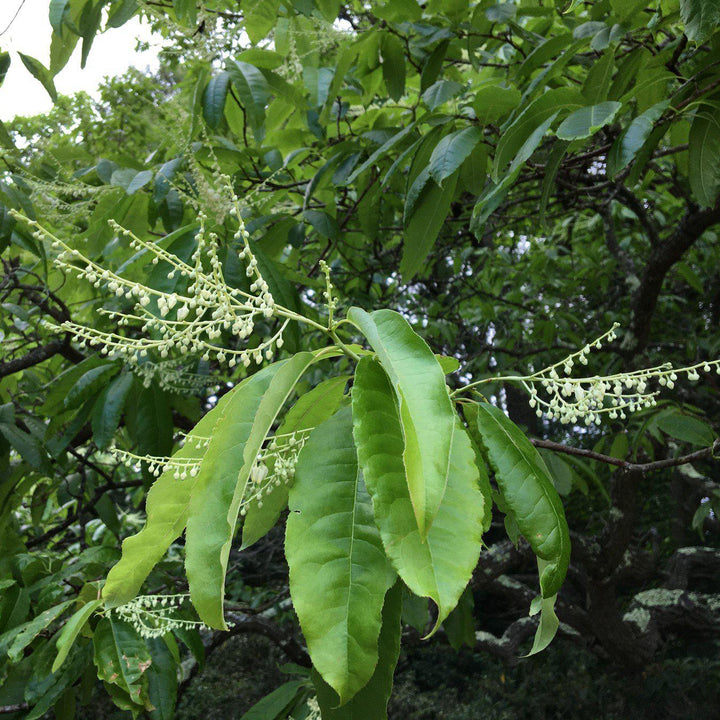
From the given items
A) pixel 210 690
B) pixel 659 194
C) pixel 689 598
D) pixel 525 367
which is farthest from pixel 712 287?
pixel 210 690

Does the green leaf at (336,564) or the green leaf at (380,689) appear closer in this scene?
the green leaf at (336,564)

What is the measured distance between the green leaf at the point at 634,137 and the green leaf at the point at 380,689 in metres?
0.91

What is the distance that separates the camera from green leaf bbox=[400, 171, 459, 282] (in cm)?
150

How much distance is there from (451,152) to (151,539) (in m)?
0.99

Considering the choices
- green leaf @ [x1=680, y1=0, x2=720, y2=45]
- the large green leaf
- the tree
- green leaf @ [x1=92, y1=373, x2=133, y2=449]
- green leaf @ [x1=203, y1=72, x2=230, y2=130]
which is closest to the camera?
the large green leaf

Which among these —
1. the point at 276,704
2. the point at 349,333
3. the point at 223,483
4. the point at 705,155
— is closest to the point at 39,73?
the point at 349,333

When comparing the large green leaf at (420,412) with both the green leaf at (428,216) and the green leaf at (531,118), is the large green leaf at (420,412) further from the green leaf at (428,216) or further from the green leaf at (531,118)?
the green leaf at (428,216)

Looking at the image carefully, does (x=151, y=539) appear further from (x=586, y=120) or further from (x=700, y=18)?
(x=700, y=18)

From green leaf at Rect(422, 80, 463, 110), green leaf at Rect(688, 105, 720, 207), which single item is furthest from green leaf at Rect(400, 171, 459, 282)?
green leaf at Rect(688, 105, 720, 207)

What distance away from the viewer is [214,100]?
1.78 meters

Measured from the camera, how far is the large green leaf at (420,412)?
52 cm

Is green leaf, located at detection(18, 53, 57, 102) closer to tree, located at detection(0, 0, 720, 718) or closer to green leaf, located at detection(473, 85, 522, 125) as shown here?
tree, located at detection(0, 0, 720, 718)

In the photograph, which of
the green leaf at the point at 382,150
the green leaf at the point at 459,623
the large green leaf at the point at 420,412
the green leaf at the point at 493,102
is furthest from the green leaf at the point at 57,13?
the green leaf at the point at 459,623

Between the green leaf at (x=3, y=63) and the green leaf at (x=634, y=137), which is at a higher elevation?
the green leaf at (x=3, y=63)
